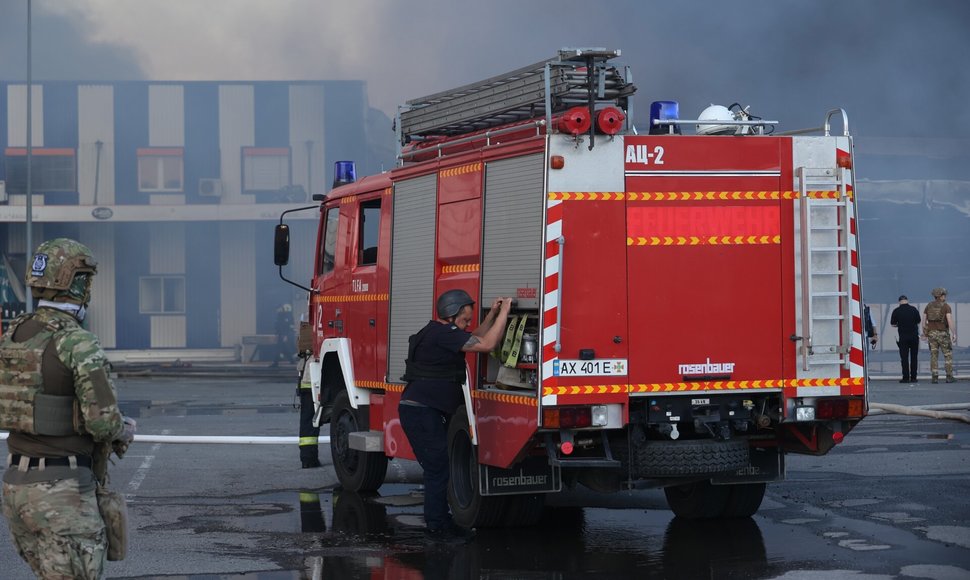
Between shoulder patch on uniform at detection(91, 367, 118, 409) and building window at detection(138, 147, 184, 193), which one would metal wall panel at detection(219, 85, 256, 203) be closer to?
building window at detection(138, 147, 184, 193)

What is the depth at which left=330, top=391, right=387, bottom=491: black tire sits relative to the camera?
30.7ft

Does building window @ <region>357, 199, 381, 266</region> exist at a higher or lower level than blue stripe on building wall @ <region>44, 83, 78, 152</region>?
lower

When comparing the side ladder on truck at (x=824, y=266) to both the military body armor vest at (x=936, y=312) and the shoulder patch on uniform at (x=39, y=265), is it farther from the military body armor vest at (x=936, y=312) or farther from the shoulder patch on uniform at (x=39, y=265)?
the military body armor vest at (x=936, y=312)

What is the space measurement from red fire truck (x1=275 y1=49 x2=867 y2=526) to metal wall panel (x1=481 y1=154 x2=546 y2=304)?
0.04 ft

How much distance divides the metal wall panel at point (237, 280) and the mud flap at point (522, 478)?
28.5 m

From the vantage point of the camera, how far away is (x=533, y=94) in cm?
736

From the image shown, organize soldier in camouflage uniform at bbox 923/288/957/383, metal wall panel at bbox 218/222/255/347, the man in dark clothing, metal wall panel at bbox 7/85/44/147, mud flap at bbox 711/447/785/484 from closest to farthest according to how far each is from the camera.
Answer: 1. mud flap at bbox 711/447/785/484
2. soldier in camouflage uniform at bbox 923/288/957/383
3. the man in dark clothing
4. metal wall panel at bbox 7/85/44/147
5. metal wall panel at bbox 218/222/255/347

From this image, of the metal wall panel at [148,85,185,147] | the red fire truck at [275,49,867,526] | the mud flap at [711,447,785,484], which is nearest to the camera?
the red fire truck at [275,49,867,526]

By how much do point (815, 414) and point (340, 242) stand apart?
415 centimetres

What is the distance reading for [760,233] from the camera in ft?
23.5

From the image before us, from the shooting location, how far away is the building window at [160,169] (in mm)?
34844

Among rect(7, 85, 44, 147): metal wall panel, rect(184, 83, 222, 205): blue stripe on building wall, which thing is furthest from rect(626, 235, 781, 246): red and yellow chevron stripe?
rect(7, 85, 44, 147): metal wall panel

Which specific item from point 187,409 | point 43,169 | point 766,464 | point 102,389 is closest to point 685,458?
point 766,464

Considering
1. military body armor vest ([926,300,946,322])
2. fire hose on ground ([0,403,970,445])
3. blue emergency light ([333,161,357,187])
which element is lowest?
fire hose on ground ([0,403,970,445])
